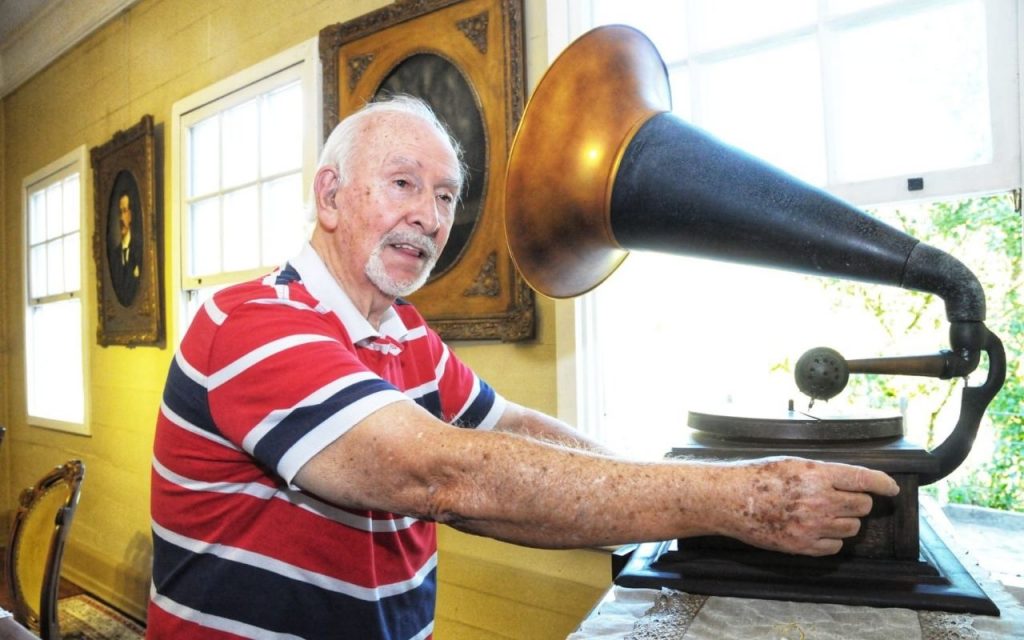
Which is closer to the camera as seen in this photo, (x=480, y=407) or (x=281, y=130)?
(x=480, y=407)

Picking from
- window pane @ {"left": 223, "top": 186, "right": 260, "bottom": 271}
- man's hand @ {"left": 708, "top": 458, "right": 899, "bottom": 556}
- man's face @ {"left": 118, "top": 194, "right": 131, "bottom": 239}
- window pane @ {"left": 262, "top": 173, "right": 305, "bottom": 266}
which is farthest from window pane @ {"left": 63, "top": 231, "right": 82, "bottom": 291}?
man's hand @ {"left": 708, "top": 458, "right": 899, "bottom": 556}

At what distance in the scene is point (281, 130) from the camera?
2.82m

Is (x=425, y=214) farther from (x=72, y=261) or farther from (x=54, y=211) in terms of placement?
(x=54, y=211)

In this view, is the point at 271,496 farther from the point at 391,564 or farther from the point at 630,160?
the point at 630,160

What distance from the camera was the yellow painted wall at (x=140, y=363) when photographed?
77.2 inches

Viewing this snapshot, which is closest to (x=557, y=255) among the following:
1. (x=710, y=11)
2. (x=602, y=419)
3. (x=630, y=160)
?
(x=630, y=160)

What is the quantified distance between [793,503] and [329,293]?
77 cm

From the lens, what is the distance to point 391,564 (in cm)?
110

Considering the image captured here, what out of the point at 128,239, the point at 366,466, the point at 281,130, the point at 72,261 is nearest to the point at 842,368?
the point at 366,466

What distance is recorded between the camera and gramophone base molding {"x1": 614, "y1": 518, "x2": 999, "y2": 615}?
84 centimetres

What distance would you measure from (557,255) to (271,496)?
612 millimetres

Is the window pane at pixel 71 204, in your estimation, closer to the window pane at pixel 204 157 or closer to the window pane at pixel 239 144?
the window pane at pixel 204 157

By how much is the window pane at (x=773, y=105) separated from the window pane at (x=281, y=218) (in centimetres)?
167

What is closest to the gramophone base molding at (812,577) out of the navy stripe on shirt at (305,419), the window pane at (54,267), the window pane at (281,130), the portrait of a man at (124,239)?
the navy stripe on shirt at (305,419)
